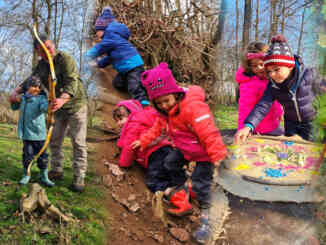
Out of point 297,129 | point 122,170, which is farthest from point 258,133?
point 122,170

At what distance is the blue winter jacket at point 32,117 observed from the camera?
4.37 ft

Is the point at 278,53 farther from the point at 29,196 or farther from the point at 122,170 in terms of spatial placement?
the point at 29,196

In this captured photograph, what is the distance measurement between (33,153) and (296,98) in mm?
1194

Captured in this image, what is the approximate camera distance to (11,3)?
1.42 meters

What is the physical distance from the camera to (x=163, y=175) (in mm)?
1185

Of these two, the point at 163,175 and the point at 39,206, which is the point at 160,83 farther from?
the point at 39,206

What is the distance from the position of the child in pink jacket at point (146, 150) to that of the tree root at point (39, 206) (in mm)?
323

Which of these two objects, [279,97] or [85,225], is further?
[85,225]

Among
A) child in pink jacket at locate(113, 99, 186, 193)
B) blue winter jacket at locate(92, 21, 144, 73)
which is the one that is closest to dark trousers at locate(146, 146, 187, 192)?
child in pink jacket at locate(113, 99, 186, 193)

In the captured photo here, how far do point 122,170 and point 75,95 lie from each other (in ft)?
1.44

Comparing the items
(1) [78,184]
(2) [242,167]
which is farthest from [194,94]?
(1) [78,184]

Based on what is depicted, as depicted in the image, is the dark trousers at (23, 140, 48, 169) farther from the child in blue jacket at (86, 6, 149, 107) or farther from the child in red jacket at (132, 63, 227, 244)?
the child in red jacket at (132, 63, 227, 244)

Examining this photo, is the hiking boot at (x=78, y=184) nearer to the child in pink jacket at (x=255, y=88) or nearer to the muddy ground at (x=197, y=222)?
the muddy ground at (x=197, y=222)

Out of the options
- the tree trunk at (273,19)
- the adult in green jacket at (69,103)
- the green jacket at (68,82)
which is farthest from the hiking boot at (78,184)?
the tree trunk at (273,19)
